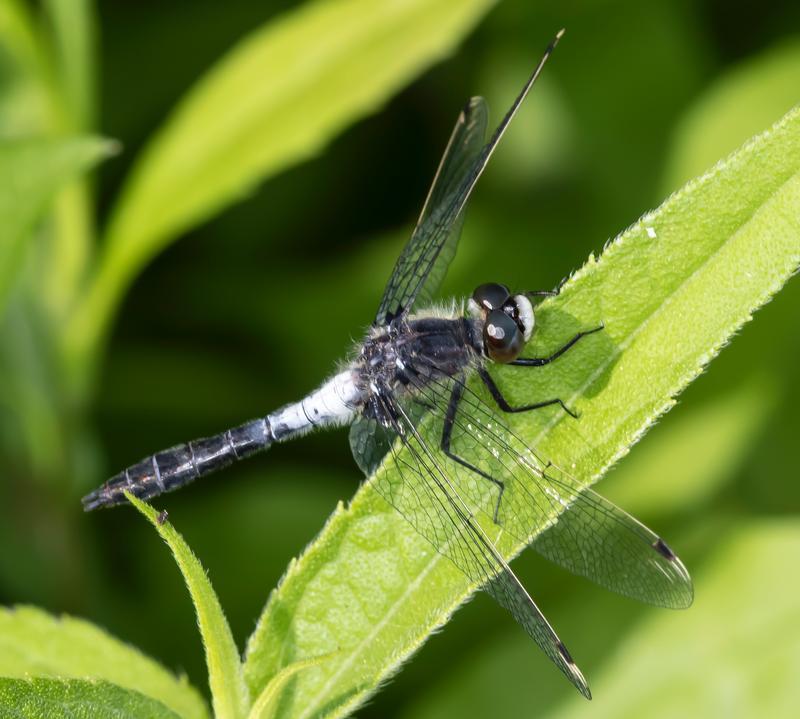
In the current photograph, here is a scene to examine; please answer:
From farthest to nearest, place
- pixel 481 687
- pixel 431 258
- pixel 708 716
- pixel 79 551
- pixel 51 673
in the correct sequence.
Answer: pixel 79 551
pixel 431 258
pixel 481 687
pixel 708 716
pixel 51 673

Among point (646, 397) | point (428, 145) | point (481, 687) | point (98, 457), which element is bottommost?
point (481, 687)

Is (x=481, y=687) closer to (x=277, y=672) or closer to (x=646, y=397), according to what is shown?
(x=277, y=672)

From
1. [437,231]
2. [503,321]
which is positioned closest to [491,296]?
[503,321]

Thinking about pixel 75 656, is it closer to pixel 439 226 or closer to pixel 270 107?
pixel 439 226

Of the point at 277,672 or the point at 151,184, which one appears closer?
the point at 277,672

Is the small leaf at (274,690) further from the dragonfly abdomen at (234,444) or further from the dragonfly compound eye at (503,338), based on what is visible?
the dragonfly abdomen at (234,444)

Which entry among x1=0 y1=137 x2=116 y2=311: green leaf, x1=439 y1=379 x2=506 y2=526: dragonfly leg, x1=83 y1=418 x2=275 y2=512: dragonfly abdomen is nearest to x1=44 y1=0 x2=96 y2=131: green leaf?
x1=0 y1=137 x2=116 y2=311: green leaf

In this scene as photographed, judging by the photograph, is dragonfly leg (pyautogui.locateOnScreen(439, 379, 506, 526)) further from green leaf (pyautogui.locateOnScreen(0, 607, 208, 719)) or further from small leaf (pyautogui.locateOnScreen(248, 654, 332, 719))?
green leaf (pyautogui.locateOnScreen(0, 607, 208, 719))

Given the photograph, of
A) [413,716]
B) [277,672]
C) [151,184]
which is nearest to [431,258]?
[151,184]
